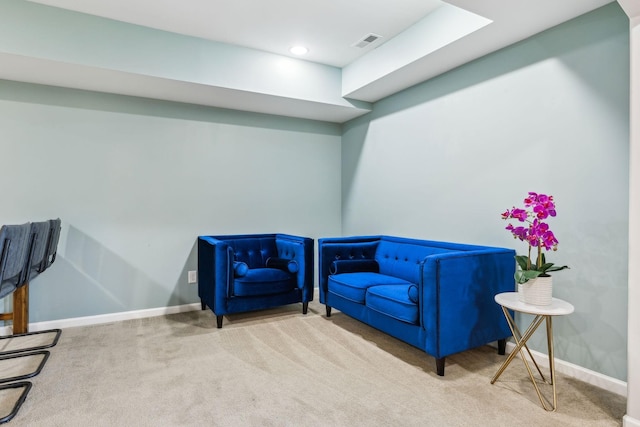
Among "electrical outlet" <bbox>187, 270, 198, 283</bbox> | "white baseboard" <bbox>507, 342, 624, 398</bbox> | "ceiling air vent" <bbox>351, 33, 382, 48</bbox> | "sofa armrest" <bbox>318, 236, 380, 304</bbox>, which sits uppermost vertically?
"ceiling air vent" <bbox>351, 33, 382, 48</bbox>

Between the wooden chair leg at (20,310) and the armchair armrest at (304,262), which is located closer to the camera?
the wooden chair leg at (20,310)

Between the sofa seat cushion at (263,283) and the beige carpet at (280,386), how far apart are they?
41cm

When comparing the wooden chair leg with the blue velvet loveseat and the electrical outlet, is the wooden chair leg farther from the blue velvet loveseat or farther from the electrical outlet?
the blue velvet loveseat

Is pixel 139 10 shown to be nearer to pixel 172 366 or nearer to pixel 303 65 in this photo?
pixel 303 65

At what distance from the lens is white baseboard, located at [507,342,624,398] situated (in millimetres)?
2148

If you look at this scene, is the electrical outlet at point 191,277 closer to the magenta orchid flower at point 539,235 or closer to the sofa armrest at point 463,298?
the sofa armrest at point 463,298

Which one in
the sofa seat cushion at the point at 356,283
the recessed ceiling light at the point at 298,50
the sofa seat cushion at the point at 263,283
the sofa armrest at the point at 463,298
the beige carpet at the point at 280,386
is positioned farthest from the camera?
the recessed ceiling light at the point at 298,50

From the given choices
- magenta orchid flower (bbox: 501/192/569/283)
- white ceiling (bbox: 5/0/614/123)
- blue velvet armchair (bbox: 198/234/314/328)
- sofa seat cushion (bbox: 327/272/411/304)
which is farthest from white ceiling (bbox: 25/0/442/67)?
sofa seat cushion (bbox: 327/272/411/304)

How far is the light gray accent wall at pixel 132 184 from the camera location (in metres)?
3.26

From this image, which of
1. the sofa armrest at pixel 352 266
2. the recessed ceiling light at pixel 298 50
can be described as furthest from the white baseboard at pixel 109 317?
the recessed ceiling light at pixel 298 50

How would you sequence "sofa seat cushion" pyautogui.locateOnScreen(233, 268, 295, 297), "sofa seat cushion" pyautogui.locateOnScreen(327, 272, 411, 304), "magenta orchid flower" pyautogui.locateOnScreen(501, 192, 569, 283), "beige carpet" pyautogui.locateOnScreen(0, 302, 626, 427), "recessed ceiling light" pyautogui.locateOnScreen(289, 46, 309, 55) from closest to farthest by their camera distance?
"beige carpet" pyautogui.locateOnScreen(0, 302, 626, 427) → "magenta orchid flower" pyautogui.locateOnScreen(501, 192, 569, 283) → "sofa seat cushion" pyautogui.locateOnScreen(327, 272, 411, 304) → "sofa seat cushion" pyautogui.locateOnScreen(233, 268, 295, 297) → "recessed ceiling light" pyautogui.locateOnScreen(289, 46, 309, 55)

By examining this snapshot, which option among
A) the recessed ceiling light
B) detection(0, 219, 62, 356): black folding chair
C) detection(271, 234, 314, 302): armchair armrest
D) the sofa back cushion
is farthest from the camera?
detection(271, 234, 314, 302): armchair armrest

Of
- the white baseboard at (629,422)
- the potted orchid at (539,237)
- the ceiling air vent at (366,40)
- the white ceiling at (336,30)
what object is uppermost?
the ceiling air vent at (366,40)

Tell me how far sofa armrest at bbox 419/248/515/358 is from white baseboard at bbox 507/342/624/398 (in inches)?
10.6
